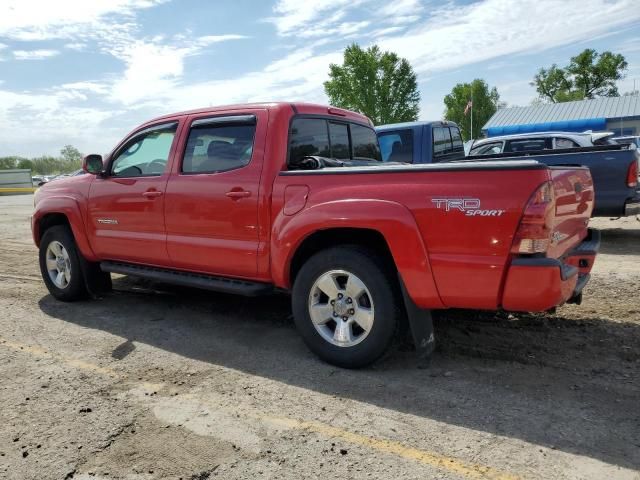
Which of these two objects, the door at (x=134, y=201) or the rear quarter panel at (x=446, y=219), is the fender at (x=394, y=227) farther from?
the door at (x=134, y=201)

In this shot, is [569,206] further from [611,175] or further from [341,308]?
[611,175]

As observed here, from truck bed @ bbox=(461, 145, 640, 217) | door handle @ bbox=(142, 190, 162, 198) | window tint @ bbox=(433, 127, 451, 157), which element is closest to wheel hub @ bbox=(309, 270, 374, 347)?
door handle @ bbox=(142, 190, 162, 198)

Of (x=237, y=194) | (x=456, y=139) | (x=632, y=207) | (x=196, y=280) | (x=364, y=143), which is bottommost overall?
(x=632, y=207)

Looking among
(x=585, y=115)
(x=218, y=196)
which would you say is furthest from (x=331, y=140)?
(x=585, y=115)

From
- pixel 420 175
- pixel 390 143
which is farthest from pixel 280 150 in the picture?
pixel 390 143

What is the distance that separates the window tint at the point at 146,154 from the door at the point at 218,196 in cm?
26

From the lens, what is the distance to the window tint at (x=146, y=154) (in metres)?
4.94

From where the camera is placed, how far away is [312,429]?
3.02m

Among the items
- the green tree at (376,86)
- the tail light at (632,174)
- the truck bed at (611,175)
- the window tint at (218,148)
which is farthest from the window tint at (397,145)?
the green tree at (376,86)

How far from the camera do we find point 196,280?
465 cm

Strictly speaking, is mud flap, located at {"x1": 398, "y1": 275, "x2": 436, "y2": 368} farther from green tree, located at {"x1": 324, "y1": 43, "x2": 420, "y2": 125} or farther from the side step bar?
green tree, located at {"x1": 324, "y1": 43, "x2": 420, "y2": 125}

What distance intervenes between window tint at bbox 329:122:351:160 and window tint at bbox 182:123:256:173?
851 millimetres

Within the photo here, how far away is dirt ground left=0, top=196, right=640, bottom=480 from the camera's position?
8.81ft

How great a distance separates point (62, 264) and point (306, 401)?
393 centimetres
